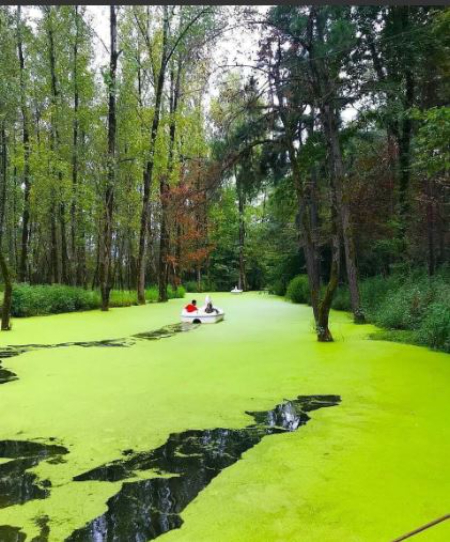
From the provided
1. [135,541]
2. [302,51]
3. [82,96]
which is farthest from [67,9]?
[135,541]

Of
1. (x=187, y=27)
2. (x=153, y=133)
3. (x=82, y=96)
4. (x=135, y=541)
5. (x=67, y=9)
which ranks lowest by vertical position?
(x=135, y=541)

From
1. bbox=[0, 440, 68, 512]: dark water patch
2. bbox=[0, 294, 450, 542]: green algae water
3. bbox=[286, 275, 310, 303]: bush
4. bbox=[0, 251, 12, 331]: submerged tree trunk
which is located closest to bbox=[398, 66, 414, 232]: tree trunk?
bbox=[286, 275, 310, 303]: bush

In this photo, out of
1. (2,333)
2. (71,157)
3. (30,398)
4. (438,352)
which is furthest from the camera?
(71,157)

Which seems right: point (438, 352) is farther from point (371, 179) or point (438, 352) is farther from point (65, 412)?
point (371, 179)

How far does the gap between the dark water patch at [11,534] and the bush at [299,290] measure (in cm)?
1313

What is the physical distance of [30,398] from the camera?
4.06m

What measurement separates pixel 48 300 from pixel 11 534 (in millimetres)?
10110

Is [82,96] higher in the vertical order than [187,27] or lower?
lower

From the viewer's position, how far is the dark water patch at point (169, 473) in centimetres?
205

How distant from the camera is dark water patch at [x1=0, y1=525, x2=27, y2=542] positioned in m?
1.94

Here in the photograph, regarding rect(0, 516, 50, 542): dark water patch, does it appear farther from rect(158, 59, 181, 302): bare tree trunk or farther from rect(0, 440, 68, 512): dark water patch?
rect(158, 59, 181, 302): bare tree trunk

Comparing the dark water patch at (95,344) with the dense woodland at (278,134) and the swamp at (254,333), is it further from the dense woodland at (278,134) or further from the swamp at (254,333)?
the dense woodland at (278,134)

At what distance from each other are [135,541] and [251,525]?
47cm

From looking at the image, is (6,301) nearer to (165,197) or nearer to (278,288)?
(165,197)
